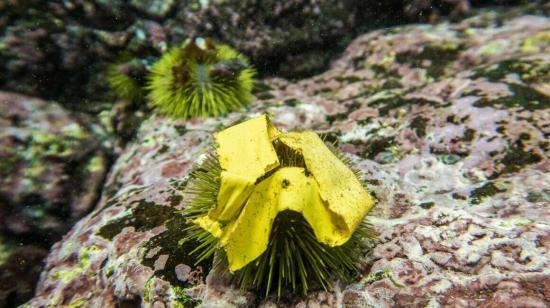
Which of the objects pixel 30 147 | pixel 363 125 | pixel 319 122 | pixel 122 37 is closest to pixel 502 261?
pixel 363 125

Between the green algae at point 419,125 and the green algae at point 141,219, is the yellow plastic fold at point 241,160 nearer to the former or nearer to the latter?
the green algae at point 141,219

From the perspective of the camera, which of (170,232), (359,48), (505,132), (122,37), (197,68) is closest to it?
(170,232)

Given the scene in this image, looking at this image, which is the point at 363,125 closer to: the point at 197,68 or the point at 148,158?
the point at 197,68

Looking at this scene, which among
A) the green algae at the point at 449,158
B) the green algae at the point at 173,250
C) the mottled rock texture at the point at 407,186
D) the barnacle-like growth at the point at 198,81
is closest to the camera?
the mottled rock texture at the point at 407,186

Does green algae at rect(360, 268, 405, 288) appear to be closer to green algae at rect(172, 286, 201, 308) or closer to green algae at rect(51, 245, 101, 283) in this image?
green algae at rect(172, 286, 201, 308)

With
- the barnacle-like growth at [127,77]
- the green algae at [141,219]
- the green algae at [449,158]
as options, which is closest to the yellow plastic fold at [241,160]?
the green algae at [141,219]
